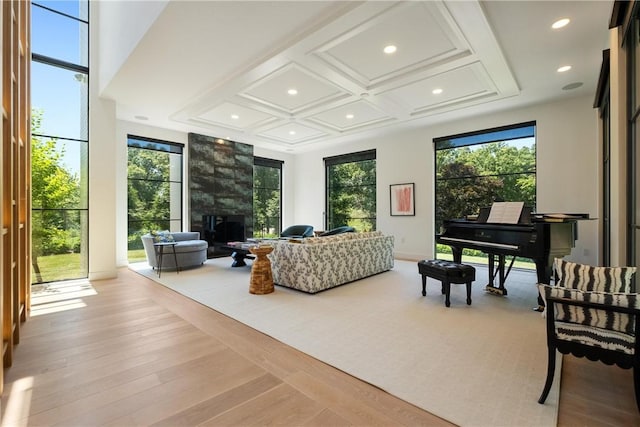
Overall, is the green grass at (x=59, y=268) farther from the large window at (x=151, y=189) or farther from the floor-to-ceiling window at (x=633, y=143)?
the floor-to-ceiling window at (x=633, y=143)

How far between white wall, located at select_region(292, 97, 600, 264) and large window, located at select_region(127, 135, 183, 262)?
13.8 ft

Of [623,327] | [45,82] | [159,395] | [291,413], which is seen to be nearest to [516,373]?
[623,327]

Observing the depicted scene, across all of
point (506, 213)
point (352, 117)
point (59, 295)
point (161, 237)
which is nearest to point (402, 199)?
point (352, 117)

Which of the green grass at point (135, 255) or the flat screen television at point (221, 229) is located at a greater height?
the flat screen television at point (221, 229)

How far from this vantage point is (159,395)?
1914mm

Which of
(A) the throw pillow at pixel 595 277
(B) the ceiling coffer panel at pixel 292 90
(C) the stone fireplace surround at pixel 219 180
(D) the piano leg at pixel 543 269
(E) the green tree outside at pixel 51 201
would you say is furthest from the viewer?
(C) the stone fireplace surround at pixel 219 180

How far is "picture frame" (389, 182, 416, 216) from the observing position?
24.4ft

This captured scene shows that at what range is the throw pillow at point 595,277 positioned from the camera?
6.70 feet

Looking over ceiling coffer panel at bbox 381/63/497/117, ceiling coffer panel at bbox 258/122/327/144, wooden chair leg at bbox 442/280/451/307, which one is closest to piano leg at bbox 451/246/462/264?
wooden chair leg at bbox 442/280/451/307

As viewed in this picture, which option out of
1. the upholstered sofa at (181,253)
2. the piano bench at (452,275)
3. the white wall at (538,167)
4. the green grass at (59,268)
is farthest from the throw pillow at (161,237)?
the piano bench at (452,275)

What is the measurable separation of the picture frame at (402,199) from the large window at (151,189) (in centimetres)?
559

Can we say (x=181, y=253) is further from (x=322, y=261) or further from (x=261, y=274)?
(x=322, y=261)

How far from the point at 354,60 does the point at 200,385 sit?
13.7 ft

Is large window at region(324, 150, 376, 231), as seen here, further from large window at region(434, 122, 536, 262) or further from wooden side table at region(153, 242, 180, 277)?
wooden side table at region(153, 242, 180, 277)
